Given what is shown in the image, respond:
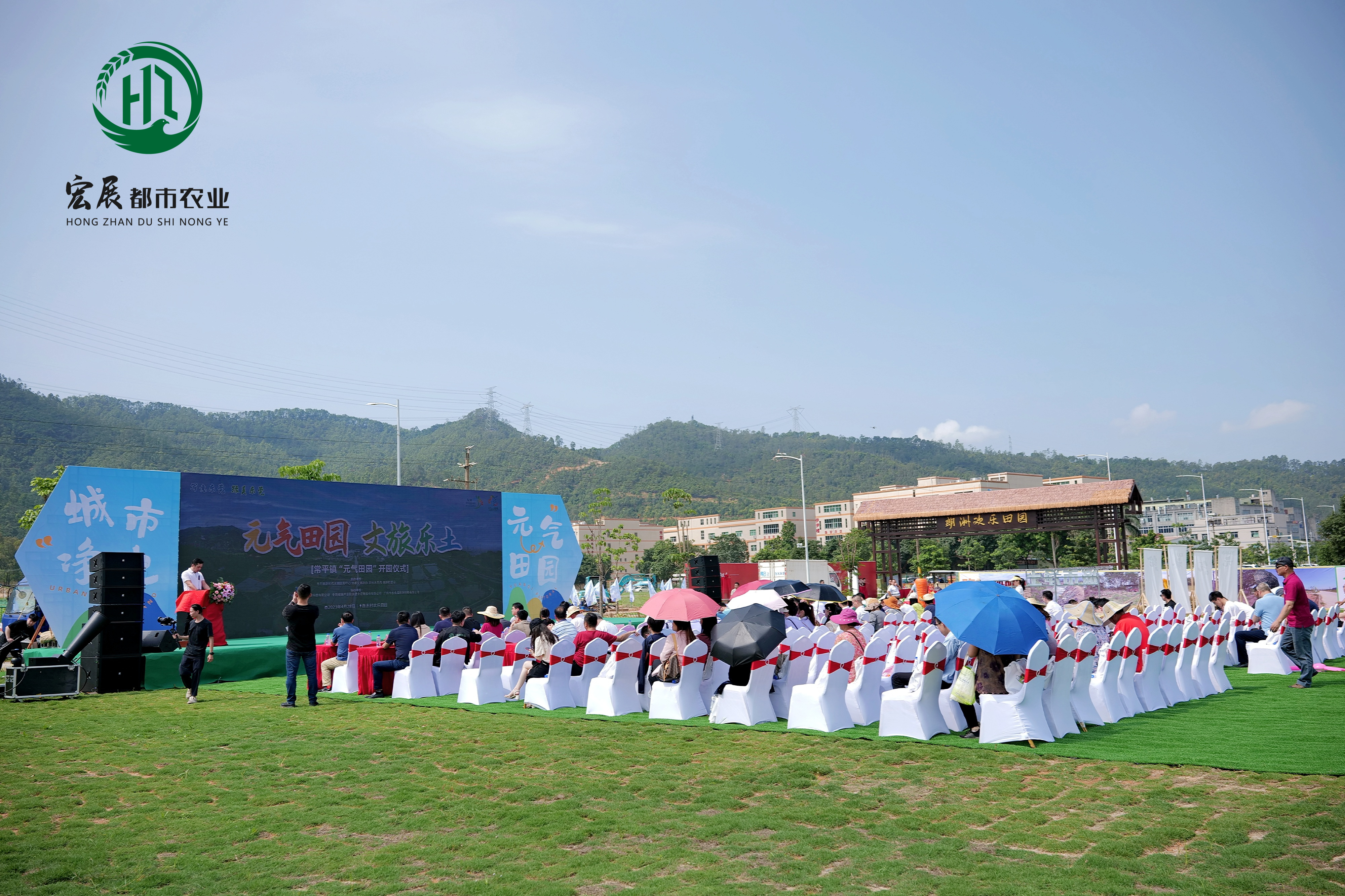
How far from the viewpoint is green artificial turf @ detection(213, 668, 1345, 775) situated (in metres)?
6.41

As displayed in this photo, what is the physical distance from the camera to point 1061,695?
7582 mm

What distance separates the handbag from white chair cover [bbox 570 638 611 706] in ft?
13.2

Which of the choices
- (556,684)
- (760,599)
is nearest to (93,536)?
(556,684)

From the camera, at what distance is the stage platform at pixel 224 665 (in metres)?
12.5

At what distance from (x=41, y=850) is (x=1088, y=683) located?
25.1 ft

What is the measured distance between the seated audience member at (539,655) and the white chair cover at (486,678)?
24cm

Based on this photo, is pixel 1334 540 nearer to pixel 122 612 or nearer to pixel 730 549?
pixel 730 549

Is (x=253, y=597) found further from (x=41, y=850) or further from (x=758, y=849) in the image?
(x=758, y=849)

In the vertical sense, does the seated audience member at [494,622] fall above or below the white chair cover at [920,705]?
above

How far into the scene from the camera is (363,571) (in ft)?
67.4

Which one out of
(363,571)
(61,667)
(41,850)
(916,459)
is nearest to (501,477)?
(916,459)

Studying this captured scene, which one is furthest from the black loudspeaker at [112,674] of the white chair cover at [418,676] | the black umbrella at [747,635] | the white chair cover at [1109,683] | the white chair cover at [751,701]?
the white chair cover at [1109,683]

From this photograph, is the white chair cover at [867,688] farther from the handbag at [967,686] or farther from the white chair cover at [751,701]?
the handbag at [967,686]

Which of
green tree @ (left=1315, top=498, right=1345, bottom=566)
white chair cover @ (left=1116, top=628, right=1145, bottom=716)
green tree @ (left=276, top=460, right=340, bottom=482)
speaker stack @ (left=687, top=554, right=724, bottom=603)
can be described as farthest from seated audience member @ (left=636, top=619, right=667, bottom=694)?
green tree @ (left=1315, top=498, right=1345, bottom=566)
